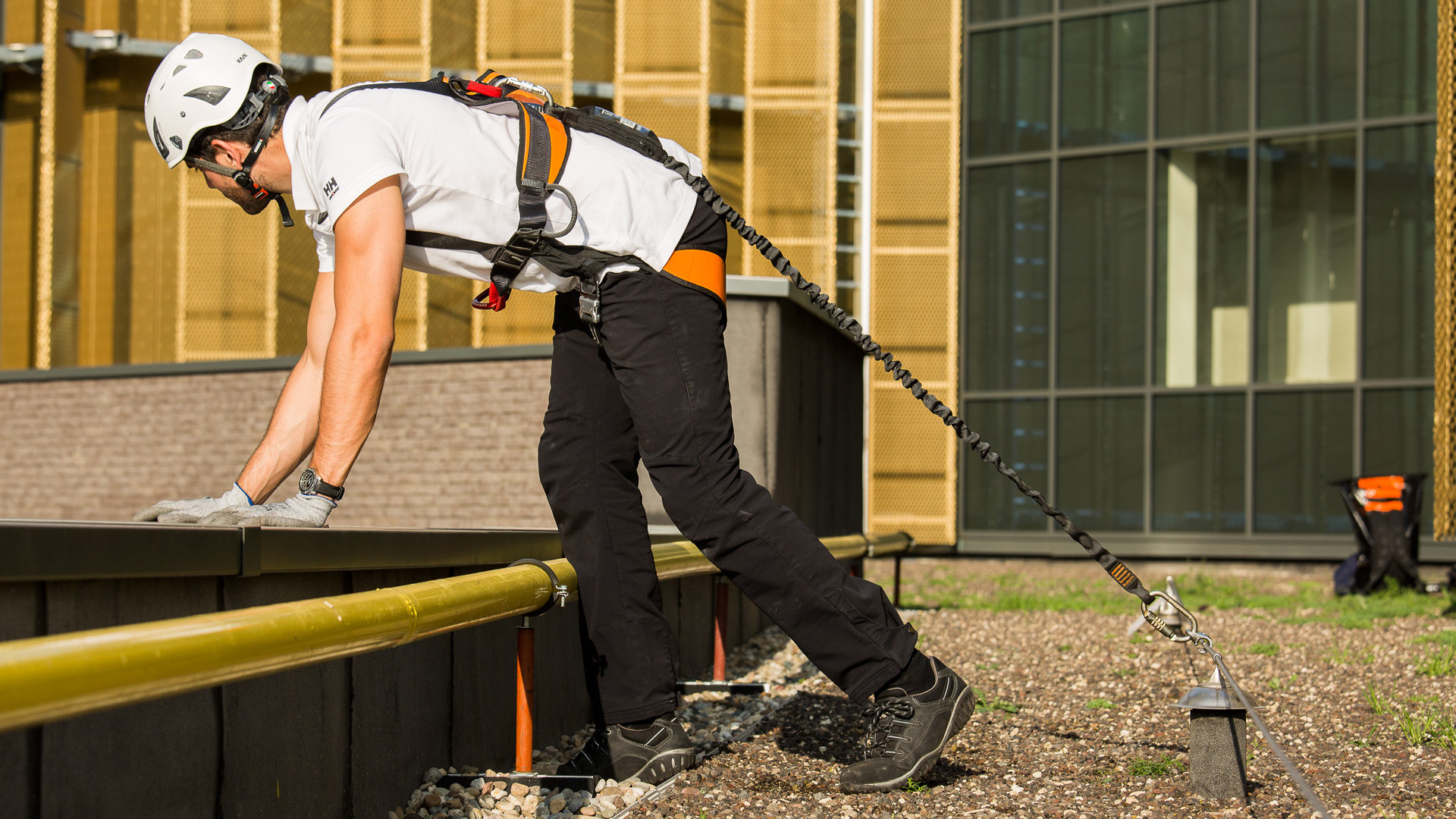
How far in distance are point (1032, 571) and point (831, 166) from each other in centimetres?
522

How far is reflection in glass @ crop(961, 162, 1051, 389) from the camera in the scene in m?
14.4

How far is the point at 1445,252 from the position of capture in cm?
1188

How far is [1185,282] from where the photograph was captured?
14008 mm

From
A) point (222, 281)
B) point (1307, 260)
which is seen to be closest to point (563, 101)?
point (222, 281)

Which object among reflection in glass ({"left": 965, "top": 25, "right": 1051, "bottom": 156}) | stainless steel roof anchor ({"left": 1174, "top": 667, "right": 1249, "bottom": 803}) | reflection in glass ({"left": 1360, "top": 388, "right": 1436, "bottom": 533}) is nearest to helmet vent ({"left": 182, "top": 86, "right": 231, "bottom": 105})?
stainless steel roof anchor ({"left": 1174, "top": 667, "right": 1249, "bottom": 803})

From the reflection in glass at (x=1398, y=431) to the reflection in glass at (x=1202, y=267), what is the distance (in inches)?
57.0

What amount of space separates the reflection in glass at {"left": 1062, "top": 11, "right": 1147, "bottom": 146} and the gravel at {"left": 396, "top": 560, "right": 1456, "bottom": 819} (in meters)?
9.11

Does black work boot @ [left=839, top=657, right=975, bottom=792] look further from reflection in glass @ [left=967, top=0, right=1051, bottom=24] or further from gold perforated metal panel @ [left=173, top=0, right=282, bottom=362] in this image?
reflection in glass @ [left=967, top=0, right=1051, bottom=24]

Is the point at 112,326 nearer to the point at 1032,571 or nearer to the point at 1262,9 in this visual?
the point at 1032,571

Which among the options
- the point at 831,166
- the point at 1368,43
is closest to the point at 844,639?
the point at 831,166

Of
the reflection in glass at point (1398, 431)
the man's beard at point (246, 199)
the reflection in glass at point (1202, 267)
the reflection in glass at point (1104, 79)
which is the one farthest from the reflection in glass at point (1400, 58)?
the man's beard at point (246, 199)

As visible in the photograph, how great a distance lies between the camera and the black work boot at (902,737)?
2.80 metres

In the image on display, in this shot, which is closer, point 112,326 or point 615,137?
point 615,137

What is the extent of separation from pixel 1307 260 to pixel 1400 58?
2271mm
